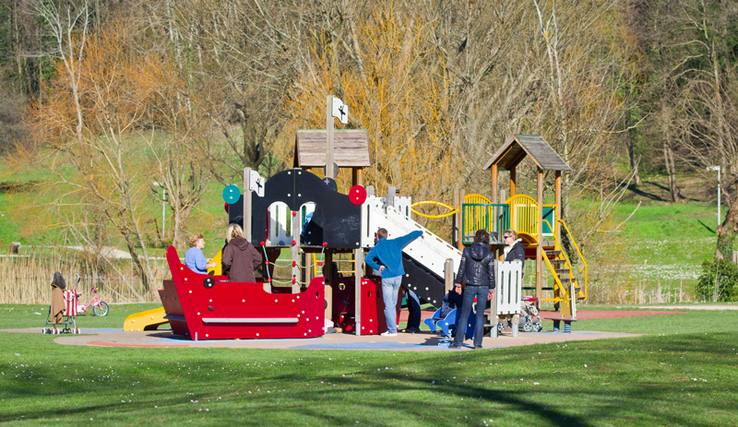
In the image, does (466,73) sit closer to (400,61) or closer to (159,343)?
(400,61)

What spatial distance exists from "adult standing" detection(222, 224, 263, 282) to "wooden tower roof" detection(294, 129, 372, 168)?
3748mm

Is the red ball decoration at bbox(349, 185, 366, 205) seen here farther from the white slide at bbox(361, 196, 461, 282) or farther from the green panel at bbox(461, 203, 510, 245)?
the green panel at bbox(461, 203, 510, 245)

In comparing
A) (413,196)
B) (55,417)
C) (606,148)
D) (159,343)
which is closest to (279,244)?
(159,343)

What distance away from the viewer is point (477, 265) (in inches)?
446

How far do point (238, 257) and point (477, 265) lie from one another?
401 cm

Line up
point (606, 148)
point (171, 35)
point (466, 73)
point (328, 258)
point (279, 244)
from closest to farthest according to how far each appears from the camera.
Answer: point (279, 244), point (328, 258), point (466, 73), point (606, 148), point (171, 35)

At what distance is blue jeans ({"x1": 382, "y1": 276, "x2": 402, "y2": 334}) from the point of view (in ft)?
45.0

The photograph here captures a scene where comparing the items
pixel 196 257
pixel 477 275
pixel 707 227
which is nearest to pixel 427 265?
pixel 477 275

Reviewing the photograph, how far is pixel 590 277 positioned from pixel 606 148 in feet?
17.2

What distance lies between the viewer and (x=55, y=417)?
6637 millimetres

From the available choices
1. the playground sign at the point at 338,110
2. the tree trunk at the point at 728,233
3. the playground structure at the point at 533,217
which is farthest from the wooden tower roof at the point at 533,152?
the tree trunk at the point at 728,233

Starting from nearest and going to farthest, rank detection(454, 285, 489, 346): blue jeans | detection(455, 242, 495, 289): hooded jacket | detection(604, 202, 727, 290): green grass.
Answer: detection(455, 242, 495, 289): hooded jacket
detection(454, 285, 489, 346): blue jeans
detection(604, 202, 727, 290): green grass

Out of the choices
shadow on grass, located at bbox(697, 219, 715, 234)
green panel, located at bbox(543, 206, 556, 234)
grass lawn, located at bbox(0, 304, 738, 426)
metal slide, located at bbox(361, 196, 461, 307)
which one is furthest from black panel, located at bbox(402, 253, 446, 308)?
shadow on grass, located at bbox(697, 219, 715, 234)

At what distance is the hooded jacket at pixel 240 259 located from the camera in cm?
1314
